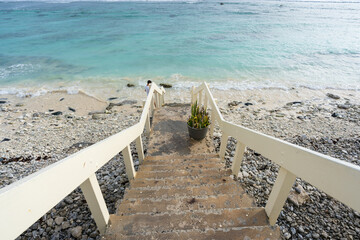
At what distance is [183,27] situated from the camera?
3231 centimetres

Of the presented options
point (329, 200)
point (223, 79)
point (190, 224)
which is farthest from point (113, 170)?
point (223, 79)

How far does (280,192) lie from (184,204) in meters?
1.09

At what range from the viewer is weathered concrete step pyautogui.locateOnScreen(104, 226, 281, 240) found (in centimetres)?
163

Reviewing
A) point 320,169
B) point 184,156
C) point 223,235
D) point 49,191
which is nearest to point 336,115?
point 184,156

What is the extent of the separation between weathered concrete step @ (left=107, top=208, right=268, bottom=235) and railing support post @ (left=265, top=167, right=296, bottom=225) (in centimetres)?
13

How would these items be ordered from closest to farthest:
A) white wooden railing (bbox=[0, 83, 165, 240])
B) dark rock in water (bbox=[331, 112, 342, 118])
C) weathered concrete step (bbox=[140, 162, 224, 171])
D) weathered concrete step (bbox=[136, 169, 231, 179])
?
white wooden railing (bbox=[0, 83, 165, 240]) → weathered concrete step (bbox=[136, 169, 231, 179]) → weathered concrete step (bbox=[140, 162, 224, 171]) → dark rock in water (bbox=[331, 112, 342, 118])

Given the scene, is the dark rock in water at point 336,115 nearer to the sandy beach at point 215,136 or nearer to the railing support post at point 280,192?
the sandy beach at point 215,136

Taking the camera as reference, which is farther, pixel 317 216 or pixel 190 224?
pixel 317 216

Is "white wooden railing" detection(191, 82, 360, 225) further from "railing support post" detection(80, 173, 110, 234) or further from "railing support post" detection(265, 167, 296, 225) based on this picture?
"railing support post" detection(80, 173, 110, 234)

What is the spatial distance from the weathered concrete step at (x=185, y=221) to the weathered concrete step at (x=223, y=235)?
0.18 feet

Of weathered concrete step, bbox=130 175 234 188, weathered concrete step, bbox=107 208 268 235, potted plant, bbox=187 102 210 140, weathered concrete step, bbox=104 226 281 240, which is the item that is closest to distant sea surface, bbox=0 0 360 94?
potted plant, bbox=187 102 210 140

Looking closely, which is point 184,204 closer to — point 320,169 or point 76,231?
point 320,169

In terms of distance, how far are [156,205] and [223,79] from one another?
42.8 ft

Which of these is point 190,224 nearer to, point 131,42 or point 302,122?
point 302,122
